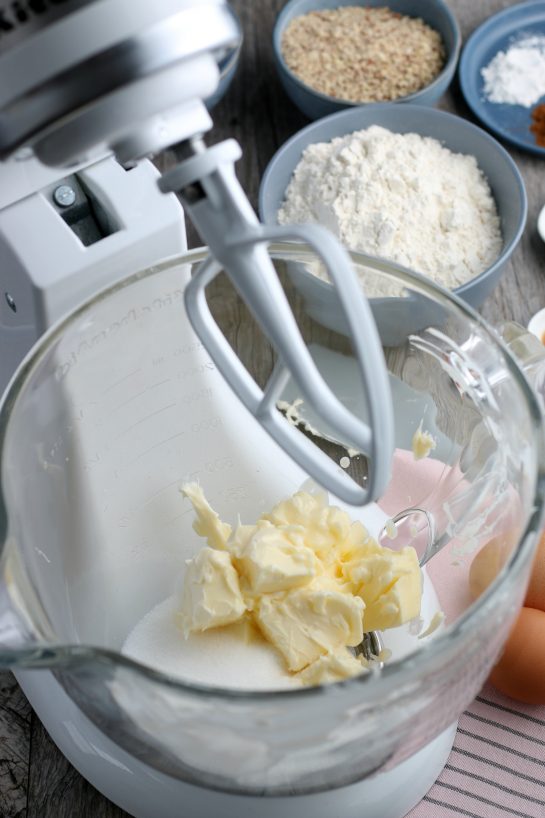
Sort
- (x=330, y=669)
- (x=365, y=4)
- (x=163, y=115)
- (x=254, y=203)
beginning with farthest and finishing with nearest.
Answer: (x=365, y=4)
(x=254, y=203)
(x=330, y=669)
(x=163, y=115)

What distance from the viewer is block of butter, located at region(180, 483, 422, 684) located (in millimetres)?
→ 644

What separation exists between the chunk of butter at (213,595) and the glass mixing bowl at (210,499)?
88 millimetres

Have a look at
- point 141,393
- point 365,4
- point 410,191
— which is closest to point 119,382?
point 141,393

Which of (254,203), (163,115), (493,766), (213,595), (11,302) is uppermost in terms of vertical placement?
(163,115)

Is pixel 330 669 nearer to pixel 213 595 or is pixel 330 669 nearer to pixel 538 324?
pixel 213 595

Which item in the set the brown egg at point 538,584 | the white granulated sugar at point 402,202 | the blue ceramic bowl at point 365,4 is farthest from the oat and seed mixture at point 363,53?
the brown egg at point 538,584

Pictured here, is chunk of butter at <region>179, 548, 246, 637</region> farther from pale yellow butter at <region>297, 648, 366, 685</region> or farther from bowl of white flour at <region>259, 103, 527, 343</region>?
bowl of white flour at <region>259, 103, 527, 343</region>

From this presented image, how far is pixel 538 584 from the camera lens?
2.52 feet

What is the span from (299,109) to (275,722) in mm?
934

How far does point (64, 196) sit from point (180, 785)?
1.29ft

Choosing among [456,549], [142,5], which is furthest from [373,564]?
[142,5]

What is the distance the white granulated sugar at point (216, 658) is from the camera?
2.12ft

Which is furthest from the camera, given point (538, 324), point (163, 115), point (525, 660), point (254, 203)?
point (254, 203)

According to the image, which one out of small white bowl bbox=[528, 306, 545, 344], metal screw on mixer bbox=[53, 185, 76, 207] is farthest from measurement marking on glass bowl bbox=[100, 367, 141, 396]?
small white bowl bbox=[528, 306, 545, 344]
